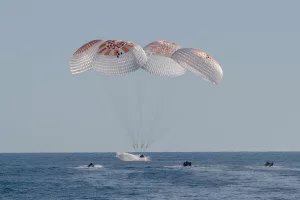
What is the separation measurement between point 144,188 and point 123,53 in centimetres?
1486

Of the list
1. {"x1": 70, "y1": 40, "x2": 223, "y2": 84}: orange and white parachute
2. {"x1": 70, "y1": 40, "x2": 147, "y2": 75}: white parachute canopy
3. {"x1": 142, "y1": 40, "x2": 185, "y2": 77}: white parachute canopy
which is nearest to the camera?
{"x1": 70, "y1": 40, "x2": 147, "y2": 75}: white parachute canopy

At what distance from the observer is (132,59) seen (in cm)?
4388

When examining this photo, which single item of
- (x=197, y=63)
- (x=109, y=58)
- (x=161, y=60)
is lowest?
(x=197, y=63)

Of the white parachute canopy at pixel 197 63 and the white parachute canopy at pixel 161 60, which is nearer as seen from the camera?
the white parachute canopy at pixel 197 63

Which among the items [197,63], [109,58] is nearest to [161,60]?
[197,63]

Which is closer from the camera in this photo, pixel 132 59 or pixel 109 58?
pixel 132 59

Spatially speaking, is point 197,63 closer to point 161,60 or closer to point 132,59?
point 161,60

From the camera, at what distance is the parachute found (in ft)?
144

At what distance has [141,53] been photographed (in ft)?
143

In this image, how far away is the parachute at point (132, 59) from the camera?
43.9 metres

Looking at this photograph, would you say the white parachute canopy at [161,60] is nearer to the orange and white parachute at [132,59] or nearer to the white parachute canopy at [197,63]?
the orange and white parachute at [132,59]

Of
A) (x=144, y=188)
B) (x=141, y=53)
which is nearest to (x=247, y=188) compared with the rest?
(x=144, y=188)

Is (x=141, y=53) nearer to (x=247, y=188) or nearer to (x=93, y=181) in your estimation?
(x=247, y=188)

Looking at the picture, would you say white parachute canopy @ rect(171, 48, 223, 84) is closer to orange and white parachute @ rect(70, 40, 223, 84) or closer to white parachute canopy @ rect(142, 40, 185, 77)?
orange and white parachute @ rect(70, 40, 223, 84)
